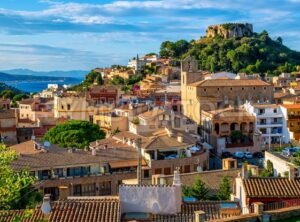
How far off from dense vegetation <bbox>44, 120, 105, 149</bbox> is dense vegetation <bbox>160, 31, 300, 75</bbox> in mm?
64149

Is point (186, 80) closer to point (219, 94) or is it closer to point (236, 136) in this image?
point (219, 94)

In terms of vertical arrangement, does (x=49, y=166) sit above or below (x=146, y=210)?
below

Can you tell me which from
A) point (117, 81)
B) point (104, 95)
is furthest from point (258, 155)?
point (117, 81)

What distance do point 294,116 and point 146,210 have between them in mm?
39053

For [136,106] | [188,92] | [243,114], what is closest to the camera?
[243,114]

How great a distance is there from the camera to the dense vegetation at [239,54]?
109188 mm

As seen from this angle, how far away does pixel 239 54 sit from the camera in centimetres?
11019

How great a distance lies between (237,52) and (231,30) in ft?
74.7

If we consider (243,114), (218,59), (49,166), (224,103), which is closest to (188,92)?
(224,103)

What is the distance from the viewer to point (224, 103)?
57562 mm

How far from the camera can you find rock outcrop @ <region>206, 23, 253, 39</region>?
5192 inches

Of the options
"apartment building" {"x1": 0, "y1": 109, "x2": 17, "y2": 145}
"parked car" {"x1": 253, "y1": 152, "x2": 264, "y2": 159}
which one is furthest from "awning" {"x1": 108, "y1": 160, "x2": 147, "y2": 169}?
"apartment building" {"x1": 0, "y1": 109, "x2": 17, "y2": 145}

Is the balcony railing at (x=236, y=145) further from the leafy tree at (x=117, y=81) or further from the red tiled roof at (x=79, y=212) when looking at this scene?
the leafy tree at (x=117, y=81)

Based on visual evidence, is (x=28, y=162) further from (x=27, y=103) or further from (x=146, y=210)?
(x=27, y=103)
